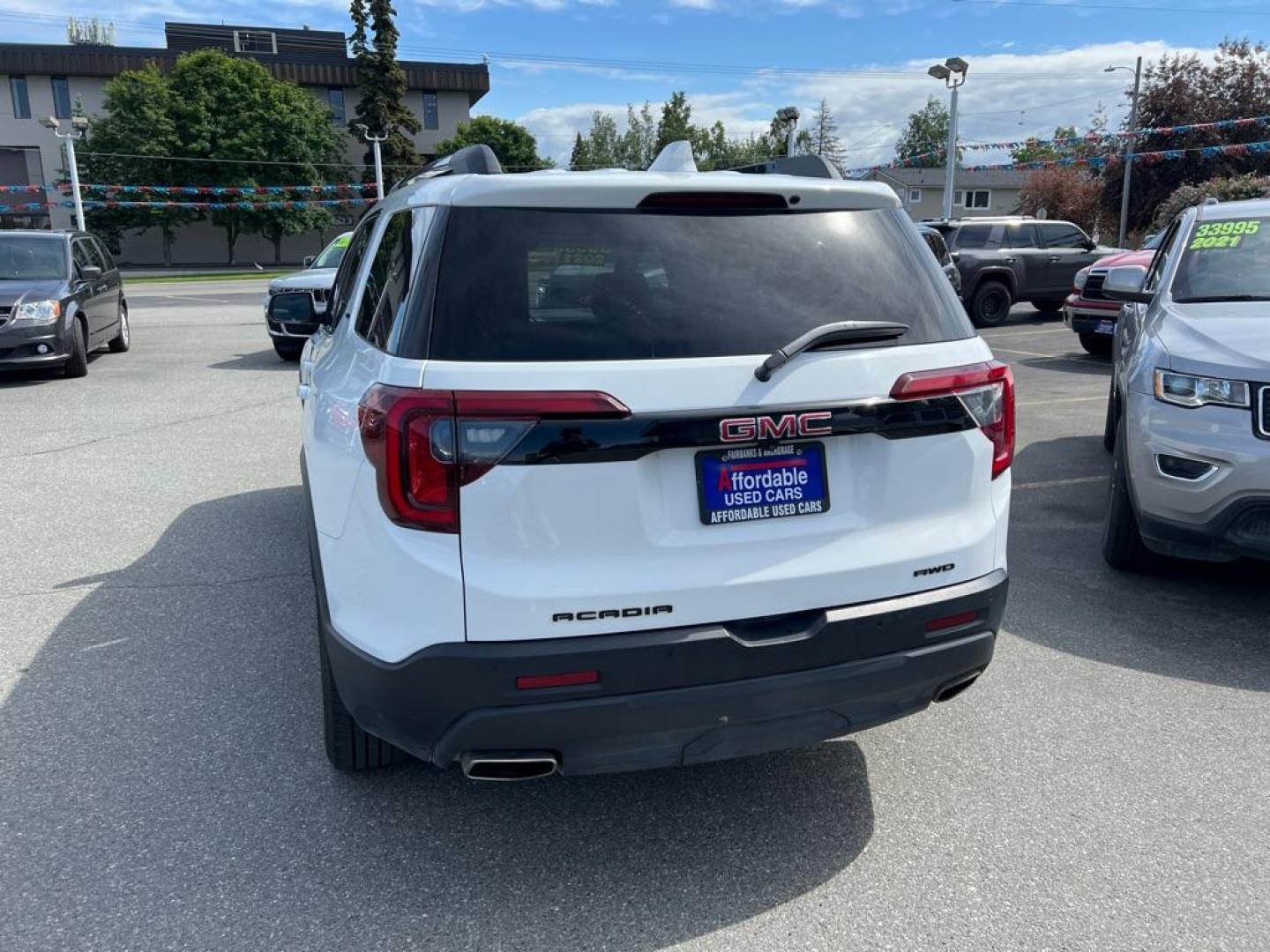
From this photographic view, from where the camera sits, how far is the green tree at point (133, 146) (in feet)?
170

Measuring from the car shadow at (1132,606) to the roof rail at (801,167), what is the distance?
2.31 meters

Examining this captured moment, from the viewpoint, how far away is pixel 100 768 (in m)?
3.22

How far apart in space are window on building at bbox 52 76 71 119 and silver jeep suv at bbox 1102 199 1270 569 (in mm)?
66219

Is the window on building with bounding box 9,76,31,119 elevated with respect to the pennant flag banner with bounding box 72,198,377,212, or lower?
elevated

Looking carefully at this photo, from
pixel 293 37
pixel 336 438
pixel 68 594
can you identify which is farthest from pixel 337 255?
pixel 293 37

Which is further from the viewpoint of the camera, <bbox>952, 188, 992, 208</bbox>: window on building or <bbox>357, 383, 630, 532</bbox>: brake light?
<bbox>952, 188, 992, 208</bbox>: window on building

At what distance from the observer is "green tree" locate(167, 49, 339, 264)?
53.3m

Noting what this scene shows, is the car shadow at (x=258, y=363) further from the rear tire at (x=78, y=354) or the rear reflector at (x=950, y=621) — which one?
Result: the rear reflector at (x=950, y=621)

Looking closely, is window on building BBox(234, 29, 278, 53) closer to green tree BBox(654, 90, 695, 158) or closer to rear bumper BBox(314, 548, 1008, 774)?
green tree BBox(654, 90, 695, 158)

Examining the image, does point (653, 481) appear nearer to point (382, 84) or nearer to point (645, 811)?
point (645, 811)

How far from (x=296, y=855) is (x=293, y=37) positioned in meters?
76.4

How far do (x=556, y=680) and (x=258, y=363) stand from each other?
1224 cm

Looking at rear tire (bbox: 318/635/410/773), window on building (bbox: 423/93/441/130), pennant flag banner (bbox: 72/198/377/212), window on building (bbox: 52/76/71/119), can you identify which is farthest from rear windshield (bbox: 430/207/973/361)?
window on building (bbox: 52/76/71/119)

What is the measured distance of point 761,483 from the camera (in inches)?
96.6
